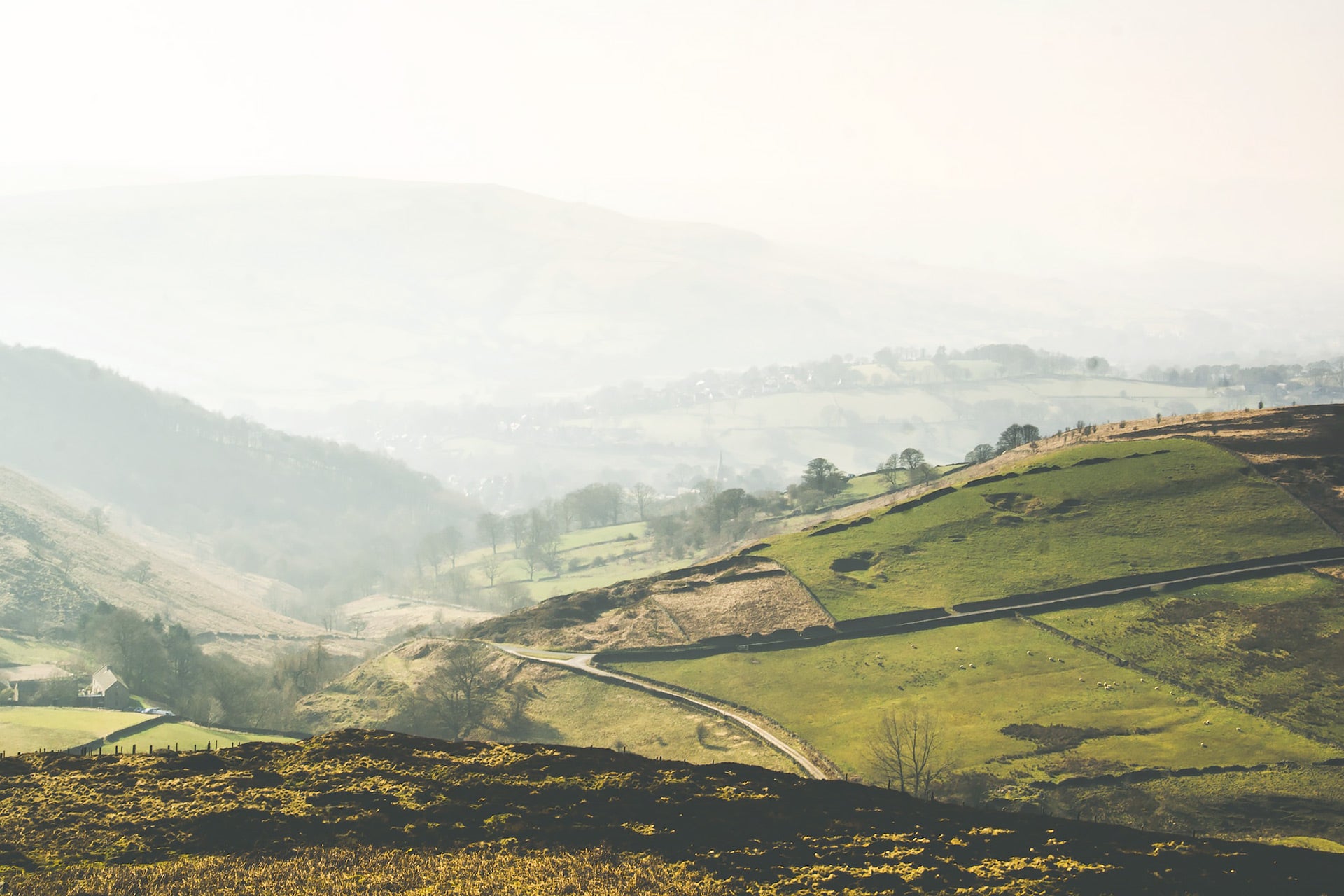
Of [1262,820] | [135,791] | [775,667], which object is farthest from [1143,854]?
[775,667]

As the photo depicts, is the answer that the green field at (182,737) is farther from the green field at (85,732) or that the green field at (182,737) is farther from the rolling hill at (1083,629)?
the rolling hill at (1083,629)

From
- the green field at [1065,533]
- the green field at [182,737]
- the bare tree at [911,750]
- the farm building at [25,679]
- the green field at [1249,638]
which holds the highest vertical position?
the green field at [1065,533]

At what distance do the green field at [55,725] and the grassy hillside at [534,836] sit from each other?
5193cm

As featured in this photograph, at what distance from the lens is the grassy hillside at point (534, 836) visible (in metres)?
41.6

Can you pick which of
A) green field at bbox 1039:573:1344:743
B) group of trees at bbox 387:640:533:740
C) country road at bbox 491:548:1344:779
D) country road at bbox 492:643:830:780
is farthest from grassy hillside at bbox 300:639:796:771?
green field at bbox 1039:573:1344:743

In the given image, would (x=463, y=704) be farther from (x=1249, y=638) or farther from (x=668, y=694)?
(x=1249, y=638)

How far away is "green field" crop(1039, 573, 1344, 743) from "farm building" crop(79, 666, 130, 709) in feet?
347

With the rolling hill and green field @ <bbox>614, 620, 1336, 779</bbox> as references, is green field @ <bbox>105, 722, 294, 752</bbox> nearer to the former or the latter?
the rolling hill

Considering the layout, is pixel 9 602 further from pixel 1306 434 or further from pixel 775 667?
pixel 1306 434

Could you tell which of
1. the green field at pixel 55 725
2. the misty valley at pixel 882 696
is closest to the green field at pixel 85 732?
the green field at pixel 55 725

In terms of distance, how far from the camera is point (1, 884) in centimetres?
3931

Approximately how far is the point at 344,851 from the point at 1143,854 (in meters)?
33.1

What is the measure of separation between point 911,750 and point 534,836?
168 ft

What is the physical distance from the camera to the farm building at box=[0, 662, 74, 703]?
418 feet
